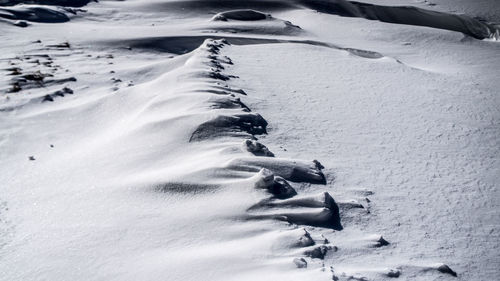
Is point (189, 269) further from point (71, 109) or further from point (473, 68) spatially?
point (473, 68)

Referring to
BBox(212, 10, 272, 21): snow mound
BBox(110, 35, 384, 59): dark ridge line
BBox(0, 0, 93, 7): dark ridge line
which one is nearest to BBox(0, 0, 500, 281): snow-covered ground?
BBox(110, 35, 384, 59): dark ridge line

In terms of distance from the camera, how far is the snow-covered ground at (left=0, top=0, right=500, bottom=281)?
186 cm

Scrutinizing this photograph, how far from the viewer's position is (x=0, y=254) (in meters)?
2.01

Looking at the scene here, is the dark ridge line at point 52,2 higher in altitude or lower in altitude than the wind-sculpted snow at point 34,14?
higher

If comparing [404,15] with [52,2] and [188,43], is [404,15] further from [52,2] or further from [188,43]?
[52,2]

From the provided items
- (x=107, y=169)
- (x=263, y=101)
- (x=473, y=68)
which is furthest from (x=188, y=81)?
(x=473, y=68)

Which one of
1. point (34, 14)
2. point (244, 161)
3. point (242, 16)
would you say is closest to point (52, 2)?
point (34, 14)

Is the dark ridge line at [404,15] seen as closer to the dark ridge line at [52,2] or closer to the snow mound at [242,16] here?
the snow mound at [242,16]

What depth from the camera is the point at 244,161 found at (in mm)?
2312

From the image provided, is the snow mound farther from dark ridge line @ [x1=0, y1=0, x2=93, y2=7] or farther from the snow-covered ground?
dark ridge line @ [x1=0, y1=0, x2=93, y2=7]

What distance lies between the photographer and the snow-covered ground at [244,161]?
1.86m

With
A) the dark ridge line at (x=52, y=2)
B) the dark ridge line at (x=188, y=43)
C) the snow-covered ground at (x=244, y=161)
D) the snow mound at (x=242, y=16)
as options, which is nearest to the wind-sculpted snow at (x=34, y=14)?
the dark ridge line at (x=52, y=2)

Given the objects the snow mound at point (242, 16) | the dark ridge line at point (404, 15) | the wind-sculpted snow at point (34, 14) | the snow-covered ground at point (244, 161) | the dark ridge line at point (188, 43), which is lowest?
the snow-covered ground at point (244, 161)

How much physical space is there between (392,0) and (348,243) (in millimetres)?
5476
